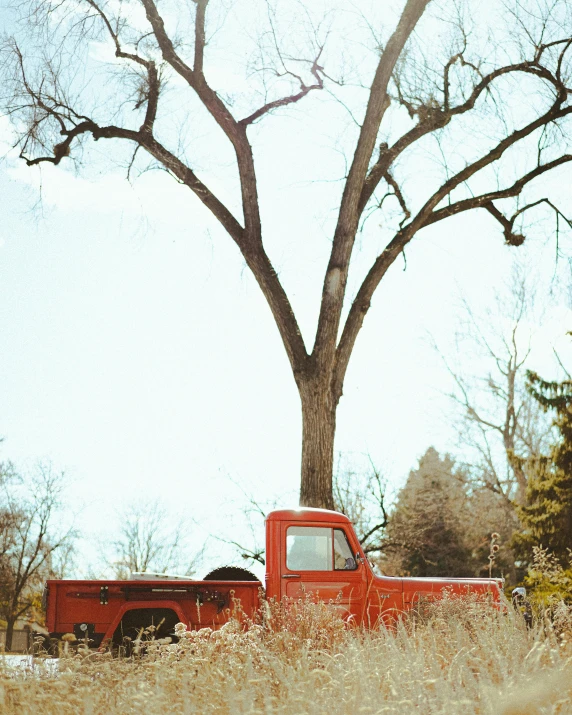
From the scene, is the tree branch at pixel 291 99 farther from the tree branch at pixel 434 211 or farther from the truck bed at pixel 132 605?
the truck bed at pixel 132 605

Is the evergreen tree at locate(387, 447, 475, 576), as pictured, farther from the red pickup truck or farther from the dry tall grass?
the dry tall grass

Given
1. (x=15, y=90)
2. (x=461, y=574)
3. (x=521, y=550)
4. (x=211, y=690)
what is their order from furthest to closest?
1. (x=461, y=574)
2. (x=521, y=550)
3. (x=15, y=90)
4. (x=211, y=690)

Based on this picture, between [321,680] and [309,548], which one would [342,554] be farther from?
[321,680]

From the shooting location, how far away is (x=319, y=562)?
9.19 meters

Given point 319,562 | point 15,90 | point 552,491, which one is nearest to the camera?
point 319,562

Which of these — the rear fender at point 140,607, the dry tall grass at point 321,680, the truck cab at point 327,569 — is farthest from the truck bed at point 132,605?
the dry tall grass at point 321,680

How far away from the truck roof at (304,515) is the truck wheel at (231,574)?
0.80 m

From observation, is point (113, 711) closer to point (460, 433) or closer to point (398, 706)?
point (398, 706)

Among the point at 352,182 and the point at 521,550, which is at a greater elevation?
the point at 352,182

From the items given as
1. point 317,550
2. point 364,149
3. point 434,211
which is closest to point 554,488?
point 434,211

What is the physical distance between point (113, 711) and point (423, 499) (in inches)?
1103

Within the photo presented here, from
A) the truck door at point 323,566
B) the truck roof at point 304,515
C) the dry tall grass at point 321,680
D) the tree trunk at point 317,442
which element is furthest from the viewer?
the tree trunk at point 317,442

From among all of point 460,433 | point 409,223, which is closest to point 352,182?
point 409,223

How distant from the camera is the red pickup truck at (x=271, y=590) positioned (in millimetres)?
8477
